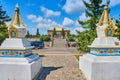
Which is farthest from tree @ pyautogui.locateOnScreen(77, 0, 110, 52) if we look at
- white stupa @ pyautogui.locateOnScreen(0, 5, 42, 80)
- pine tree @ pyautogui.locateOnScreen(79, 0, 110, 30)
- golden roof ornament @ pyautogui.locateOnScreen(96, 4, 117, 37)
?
white stupa @ pyautogui.locateOnScreen(0, 5, 42, 80)

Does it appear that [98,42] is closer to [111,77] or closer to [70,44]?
[111,77]

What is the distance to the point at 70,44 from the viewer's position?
57.3m

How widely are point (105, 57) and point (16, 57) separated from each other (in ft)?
14.0

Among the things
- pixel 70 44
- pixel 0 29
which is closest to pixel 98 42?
pixel 0 29

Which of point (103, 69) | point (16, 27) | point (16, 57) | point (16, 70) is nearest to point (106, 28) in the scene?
point (103, 69)

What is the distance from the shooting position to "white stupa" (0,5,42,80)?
8.27 m

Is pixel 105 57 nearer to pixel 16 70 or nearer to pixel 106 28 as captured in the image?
pixel 106 28

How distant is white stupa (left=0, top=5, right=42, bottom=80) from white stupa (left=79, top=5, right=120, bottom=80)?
9.65 feet

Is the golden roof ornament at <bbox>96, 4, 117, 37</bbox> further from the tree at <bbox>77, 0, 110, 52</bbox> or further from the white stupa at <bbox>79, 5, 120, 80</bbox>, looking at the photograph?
the tree at <bbox>77, 0, 110, 52</bbox>

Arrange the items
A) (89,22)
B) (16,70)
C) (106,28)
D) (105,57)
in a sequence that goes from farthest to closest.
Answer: (89,22)
(106,28)
(105,57)
(16,70)

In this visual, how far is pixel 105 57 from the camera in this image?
8.59m

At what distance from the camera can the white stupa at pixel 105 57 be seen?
825cm

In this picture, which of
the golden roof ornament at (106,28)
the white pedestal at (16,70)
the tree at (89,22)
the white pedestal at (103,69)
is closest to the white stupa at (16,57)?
the white pedestal at (16,70)

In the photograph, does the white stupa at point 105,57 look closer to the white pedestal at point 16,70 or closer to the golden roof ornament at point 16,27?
the white pedestal at point 16,70
